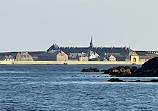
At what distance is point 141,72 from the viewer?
365 feet

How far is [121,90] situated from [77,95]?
804cm

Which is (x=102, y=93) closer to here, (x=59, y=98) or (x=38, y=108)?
(x=59, y=98)

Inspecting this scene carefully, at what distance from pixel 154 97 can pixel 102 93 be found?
25.0ft

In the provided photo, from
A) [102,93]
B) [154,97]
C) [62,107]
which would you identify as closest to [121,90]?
[102,93]

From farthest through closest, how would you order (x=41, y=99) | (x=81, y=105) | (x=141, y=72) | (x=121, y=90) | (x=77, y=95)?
(x=141, y=72)
(x=121, y=90)
(x=77, y=95)
(x=41, y=99)
(x=81, y=105)

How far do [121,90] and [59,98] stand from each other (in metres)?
12.1

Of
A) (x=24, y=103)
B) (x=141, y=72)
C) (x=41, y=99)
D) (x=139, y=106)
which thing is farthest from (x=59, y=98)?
(x=141, y=72)

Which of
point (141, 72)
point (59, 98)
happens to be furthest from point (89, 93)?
point (141, 72)

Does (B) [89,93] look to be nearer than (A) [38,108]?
No

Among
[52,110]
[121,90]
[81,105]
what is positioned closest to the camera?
[52,110]

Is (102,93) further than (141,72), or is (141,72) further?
(141,72)

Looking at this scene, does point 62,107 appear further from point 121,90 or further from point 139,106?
point 121,90

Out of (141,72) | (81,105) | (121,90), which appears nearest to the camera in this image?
(81,105)

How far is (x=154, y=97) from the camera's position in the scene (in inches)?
2391
